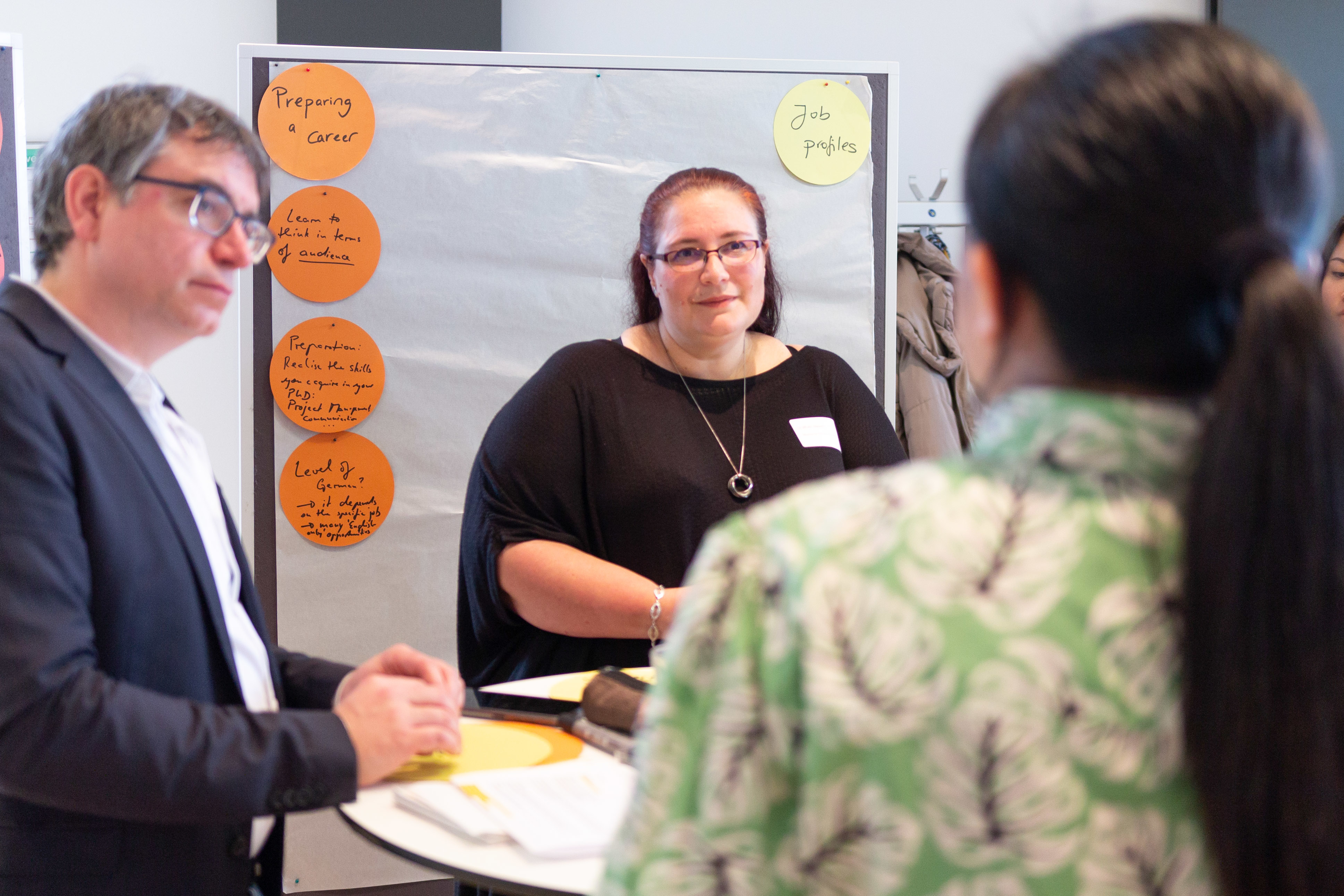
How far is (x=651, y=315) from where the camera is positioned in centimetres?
222

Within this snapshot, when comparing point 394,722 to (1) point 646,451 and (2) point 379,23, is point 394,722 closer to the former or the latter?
(1) point 646,451

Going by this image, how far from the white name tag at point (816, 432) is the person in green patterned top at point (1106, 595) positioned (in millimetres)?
1518

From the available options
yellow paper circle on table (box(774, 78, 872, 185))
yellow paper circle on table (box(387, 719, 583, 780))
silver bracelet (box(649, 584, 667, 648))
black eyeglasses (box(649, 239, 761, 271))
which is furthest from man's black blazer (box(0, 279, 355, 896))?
yellow paper circle on table (box(774, 78, 872, 185))

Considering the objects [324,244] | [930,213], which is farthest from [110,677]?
[930,213]

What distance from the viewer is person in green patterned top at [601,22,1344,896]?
0.52 meters

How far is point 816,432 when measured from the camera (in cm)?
210

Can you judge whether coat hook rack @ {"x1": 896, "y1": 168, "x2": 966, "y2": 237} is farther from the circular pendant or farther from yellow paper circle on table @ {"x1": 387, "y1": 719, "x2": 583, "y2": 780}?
yellow paper circle on table @ {"x1": 387, "y1": 719, "x2": 583, "y2": 780}

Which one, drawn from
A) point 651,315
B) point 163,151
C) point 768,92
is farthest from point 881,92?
point 163,151

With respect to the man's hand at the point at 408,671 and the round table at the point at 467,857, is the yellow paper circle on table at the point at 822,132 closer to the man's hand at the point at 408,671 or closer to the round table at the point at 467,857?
the man's hand at the point at 408,671

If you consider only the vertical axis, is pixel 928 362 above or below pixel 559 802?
above

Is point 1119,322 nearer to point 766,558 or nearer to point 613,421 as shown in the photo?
point 766,558

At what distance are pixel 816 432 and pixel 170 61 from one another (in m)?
2.88

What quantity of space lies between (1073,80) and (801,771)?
387mm

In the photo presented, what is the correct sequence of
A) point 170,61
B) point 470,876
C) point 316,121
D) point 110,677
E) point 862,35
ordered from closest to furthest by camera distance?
point 470,876 → point 110,677 → point 316,121 → point 170,61 → point 862,35
